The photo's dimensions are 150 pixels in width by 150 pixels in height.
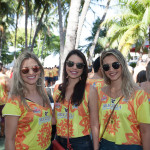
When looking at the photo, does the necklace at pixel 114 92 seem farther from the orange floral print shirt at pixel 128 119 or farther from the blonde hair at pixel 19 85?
the blonde hair at pixel 19 85

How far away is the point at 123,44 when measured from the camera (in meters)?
14.7

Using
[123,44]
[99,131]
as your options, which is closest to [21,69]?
[99,131]

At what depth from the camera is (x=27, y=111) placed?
219cm

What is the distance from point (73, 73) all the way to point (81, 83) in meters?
0.18

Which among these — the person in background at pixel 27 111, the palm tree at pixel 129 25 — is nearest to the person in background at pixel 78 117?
the person in background at pixel 27 111

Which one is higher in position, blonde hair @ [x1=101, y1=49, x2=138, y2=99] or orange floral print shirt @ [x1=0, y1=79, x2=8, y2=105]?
blonde hair @ [x1=101, y1=49, x2=138, y2=99]

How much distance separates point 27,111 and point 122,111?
108 centimetres

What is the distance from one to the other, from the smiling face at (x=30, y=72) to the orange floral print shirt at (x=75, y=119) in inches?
19.2

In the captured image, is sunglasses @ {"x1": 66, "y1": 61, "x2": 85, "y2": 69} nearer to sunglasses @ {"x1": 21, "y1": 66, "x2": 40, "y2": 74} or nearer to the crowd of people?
the crowd of people

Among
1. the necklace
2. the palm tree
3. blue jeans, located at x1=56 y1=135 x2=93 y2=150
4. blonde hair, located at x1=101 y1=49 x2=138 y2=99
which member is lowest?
blue jeans, located at x1=56 y1=135 x2=93 y2=150

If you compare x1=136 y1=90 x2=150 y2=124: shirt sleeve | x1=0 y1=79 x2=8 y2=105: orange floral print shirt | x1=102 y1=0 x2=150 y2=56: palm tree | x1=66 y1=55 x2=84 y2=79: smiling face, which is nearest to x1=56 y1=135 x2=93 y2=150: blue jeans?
x1=136 y1=90 x2=150 y2=124: shirt sleeve

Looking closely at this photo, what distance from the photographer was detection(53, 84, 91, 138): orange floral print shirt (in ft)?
7.84

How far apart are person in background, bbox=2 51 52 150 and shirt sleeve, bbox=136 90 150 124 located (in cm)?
107

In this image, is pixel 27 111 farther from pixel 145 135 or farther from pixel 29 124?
pixel 145 135
